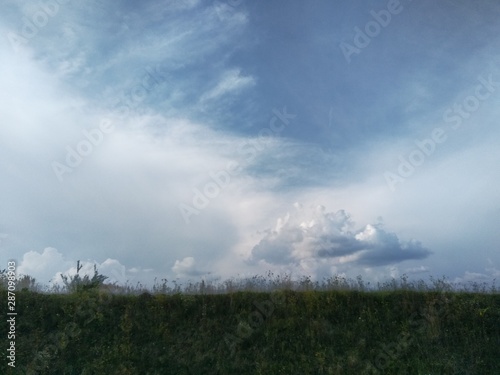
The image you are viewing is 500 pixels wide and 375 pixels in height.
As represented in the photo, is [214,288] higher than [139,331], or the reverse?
[214,288]

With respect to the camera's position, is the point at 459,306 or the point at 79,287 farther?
the point at 79,287

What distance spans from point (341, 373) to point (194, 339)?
5.39 m

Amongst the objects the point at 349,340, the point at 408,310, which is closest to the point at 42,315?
the point at 349,340

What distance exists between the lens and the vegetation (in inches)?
616

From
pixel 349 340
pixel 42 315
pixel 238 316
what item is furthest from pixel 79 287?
pixel 349 340

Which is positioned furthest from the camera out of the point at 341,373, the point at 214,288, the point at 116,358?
the point at 214,288

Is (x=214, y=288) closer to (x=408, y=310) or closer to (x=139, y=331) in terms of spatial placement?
(x=139, y=331)

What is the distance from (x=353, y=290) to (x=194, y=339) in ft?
21.1

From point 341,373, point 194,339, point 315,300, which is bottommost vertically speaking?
point 341,373

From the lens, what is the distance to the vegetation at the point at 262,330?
1565 cm

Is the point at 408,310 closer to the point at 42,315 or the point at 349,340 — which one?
the point at 349,340

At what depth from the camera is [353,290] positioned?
59.5ft

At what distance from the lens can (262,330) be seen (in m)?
17.0

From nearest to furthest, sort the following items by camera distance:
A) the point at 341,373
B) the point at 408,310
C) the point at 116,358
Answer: the point at 341,373, the point at 116,358, the point at 408,310
